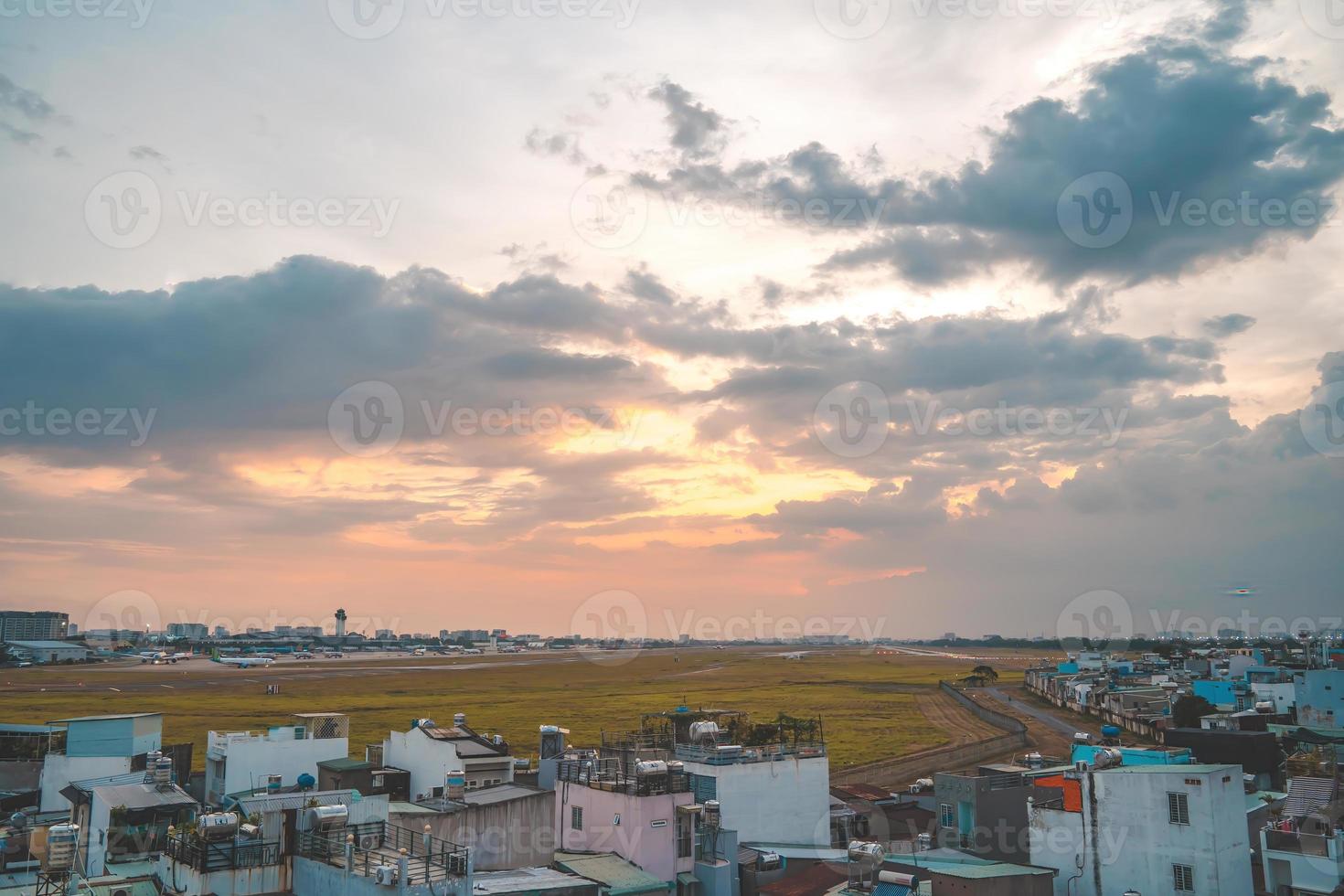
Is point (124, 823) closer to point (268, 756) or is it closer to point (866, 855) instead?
point (268, 756)

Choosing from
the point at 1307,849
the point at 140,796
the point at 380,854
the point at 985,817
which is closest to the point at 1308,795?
the point at 1307,849

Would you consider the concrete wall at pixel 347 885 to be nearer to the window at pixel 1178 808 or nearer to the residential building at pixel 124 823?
the residential building at pixel 124 823

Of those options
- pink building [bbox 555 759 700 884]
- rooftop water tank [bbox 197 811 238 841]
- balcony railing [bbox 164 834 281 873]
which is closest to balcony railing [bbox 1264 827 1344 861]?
pink building [bbox 555 759 700 884]

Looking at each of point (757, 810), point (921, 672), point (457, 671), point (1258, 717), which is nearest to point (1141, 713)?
point (1258, 717)

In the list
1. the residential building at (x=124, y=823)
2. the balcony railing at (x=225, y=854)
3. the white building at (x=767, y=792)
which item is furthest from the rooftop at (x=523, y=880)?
the white building at (x=767, y=792)

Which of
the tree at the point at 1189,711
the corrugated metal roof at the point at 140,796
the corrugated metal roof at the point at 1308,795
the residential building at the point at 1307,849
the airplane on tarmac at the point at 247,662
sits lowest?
the airplane on tarmac at the point at 247,662

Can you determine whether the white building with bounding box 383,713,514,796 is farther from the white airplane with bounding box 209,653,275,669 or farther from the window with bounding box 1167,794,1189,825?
the white airplane with bounding box 209,653,275,669

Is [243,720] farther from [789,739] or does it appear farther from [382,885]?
[382,885]

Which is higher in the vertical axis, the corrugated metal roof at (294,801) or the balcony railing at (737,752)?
the corrugated metal roof at (294,801)
